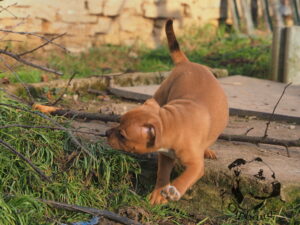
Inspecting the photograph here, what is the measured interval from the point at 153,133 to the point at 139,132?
0.09 metres

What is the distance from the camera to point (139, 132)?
12.6 feet

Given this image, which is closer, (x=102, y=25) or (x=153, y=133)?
(x=153, y=133)

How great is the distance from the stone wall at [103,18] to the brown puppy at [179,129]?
14.4 ft

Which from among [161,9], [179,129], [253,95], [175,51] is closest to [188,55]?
[161,9]

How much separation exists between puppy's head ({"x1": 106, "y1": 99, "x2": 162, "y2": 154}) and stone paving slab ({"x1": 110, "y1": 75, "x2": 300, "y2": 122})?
2.36 m

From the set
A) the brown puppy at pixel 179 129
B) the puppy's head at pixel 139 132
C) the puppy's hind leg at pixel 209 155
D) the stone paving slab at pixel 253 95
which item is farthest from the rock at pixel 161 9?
A: the puppy's head at pixel 139 132

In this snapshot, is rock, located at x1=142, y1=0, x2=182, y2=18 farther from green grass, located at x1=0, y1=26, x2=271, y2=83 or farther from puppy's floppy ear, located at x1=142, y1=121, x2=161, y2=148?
puppy's floppy ear, located at x1=142, y1=121, x2=161, y2=148

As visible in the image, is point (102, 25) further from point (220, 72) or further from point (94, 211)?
point (94, 211)

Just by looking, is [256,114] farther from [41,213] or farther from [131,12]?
[131,12]

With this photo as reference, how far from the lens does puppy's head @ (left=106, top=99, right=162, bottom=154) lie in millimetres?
3844

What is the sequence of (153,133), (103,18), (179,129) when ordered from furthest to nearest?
(103,18), (179,129), (153,133)

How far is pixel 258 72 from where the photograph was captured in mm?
8695

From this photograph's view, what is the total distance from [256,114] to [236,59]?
3315 mm

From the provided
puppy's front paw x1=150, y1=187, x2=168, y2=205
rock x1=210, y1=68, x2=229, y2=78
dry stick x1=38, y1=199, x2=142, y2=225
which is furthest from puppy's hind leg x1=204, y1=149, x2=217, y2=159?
rock x1=210, y1=68, x2=229, y2=78
